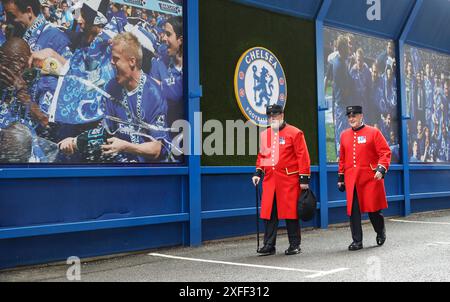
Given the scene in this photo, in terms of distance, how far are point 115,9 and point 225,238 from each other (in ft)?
11.5

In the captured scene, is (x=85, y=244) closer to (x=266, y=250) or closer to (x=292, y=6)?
(x=266, y=250)

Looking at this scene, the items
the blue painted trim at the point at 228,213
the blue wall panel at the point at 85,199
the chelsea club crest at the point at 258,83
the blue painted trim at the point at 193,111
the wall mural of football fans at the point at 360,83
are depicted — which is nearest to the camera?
the blue wall panel at the point at 85,199

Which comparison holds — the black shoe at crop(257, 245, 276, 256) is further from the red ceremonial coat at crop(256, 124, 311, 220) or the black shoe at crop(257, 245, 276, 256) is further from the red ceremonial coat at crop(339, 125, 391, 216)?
the red ceremonial coat at crop(339, 125, 391, 216)

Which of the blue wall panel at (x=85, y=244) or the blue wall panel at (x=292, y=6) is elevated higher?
the blue wall panel at (x=292, y=6)

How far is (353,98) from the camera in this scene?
34.5ft

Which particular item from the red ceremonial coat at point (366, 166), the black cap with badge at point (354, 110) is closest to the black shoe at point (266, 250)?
the red ceremonial coat at point (366, 166)

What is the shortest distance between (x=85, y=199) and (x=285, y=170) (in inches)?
93.3

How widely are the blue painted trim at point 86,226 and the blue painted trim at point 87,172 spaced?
54cm

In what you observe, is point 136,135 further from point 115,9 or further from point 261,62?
point 261,62

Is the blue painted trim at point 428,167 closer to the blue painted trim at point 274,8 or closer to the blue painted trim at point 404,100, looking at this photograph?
the blue painted trim at point 404,100

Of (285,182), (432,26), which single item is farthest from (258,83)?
(432,26)

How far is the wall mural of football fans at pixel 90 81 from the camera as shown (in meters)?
6.21

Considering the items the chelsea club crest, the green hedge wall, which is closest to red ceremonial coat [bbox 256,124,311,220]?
the green hedge wall
